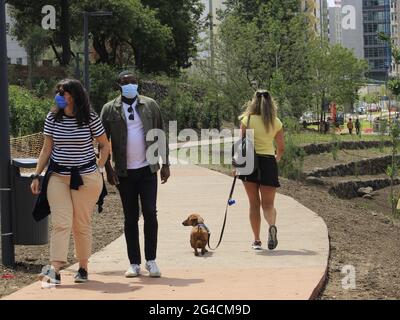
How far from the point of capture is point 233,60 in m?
27.0

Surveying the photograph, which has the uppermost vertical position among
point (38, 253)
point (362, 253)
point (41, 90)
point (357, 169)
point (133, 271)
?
point (41, 90)

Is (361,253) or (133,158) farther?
(361,253)

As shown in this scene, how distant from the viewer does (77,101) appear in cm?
652

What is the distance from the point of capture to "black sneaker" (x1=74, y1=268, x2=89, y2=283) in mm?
6660

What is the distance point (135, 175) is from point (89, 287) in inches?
41.9

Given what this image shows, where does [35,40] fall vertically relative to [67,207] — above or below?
above

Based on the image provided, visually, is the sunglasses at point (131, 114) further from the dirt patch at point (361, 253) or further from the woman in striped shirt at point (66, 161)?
the dirt patch at point (361, 253)

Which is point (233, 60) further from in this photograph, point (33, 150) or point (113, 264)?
point (113, 264)

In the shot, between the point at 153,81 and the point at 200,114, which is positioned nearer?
the point at 200,114

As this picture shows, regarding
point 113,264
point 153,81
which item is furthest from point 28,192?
point 153,81

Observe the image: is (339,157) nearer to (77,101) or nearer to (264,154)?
(264,154)

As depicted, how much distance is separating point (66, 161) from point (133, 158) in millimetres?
643

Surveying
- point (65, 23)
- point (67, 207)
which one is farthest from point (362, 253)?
point (65, 23)

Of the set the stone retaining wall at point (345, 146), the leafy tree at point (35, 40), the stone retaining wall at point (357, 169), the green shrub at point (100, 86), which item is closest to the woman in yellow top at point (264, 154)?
the stone retaining wall at point (357, 169)
